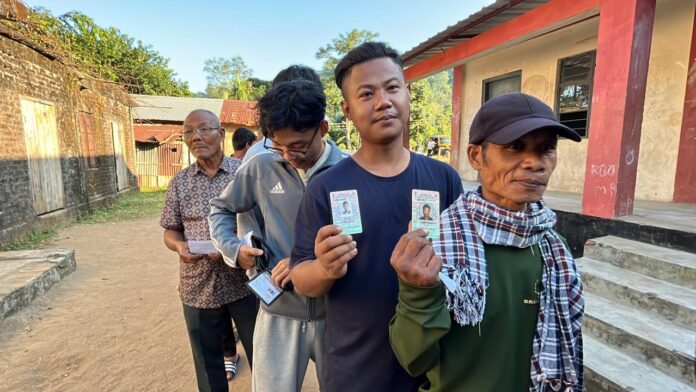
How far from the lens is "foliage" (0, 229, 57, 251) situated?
7.01m

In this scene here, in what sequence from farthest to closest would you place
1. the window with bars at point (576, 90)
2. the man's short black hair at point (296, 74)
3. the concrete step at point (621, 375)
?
the window with bars at point (576, 90) → the man's short black hair at point (296, 74) → the concrete step at point (621, 375)

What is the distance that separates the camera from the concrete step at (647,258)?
2893 mm

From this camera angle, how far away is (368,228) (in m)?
1.35

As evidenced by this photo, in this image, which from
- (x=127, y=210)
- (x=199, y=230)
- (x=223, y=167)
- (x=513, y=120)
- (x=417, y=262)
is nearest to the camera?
(x=417, y=262)

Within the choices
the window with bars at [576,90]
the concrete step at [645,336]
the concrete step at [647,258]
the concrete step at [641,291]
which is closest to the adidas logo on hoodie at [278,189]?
the concrete step at [645,336]

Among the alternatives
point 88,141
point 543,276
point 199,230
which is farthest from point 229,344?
point 88,141

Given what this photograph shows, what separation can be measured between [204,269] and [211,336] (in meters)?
0.47

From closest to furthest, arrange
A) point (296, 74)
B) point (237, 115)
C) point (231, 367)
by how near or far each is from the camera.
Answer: point (296, 74) < point (231, 367) < point (237, 115)

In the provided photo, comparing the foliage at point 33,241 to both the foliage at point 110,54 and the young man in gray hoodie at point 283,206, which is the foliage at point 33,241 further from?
the young man in gray hoodie at point 283,206

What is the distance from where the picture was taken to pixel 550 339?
3.82ft

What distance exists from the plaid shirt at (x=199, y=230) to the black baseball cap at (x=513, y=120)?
1926 mm

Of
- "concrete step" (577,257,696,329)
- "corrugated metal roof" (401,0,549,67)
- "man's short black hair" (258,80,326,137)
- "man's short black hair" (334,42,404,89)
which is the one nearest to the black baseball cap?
"man's short black hair" (334,42,404,89)

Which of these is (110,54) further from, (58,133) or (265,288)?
(265,288)

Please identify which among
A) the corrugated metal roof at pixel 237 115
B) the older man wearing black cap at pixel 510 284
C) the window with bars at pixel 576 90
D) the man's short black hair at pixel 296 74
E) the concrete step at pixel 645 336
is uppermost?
the corrugated metal roof at pixel 237 115
